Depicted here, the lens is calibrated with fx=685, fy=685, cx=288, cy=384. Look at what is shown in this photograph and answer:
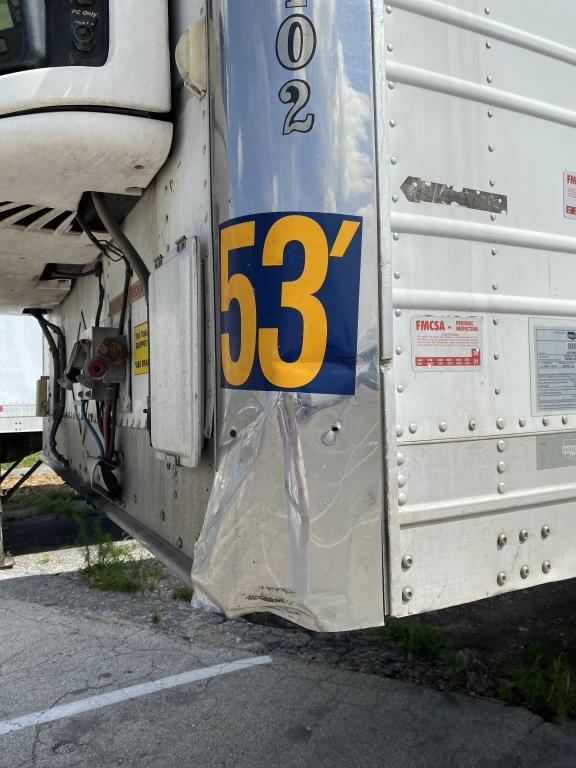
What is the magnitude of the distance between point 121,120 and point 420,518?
1354mm

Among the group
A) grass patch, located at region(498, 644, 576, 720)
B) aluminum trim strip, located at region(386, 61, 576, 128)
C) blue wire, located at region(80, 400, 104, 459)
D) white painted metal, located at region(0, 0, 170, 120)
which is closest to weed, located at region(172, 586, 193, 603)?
blue wire, located at region(80, 400, 104, 459)

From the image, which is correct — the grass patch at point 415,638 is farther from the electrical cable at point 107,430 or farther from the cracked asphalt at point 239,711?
the electrical cable at point 107,430

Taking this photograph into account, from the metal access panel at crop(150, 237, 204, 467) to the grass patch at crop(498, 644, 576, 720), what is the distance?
1.85 m

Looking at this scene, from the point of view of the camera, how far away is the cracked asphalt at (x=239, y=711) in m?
2.49

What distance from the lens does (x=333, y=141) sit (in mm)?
1583

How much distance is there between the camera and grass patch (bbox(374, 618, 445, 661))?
128 inches

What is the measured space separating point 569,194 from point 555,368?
50cm

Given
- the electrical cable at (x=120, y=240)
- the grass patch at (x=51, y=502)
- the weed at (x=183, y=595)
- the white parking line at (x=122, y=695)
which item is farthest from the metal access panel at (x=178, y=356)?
the grass patch at (x=51, y=502)

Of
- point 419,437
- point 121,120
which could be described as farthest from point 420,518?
point 121,120

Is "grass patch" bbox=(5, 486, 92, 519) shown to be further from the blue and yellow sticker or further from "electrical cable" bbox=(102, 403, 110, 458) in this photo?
the blue and yellow sticker

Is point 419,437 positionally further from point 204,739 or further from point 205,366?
point 204,739

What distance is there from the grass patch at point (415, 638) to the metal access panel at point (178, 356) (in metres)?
1.81

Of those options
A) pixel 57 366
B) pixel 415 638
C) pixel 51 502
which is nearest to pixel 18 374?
pixel 57 366

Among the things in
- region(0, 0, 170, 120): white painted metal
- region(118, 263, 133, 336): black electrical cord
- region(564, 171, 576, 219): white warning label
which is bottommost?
region(118, 263, 133, 336): black electrical cord
